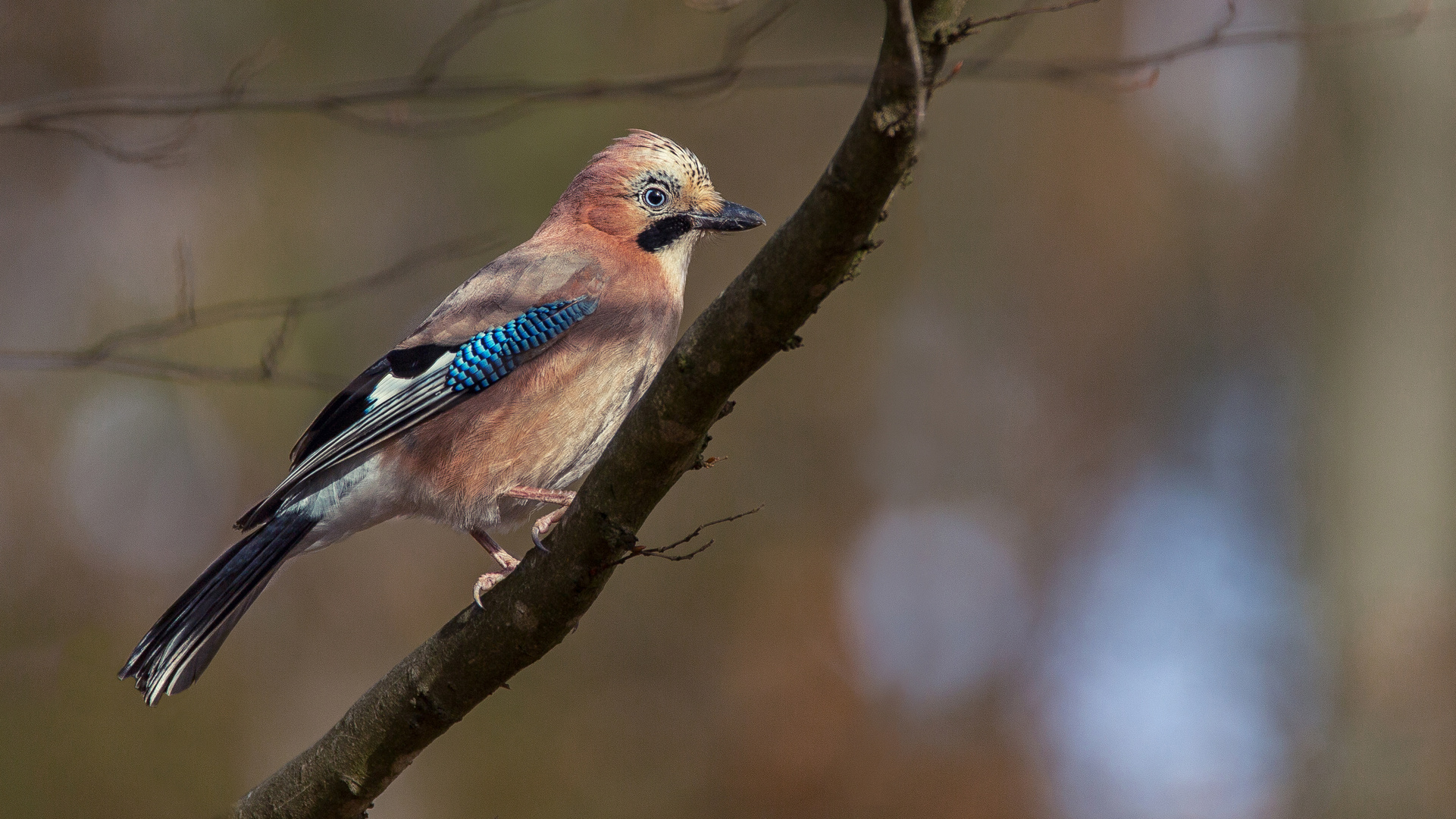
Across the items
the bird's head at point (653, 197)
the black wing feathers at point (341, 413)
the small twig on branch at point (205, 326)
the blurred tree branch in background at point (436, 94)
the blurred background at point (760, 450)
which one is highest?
the blurred tree branch in background at point (436, 94)

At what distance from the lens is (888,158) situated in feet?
6.74

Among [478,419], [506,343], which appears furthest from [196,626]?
[506,343]

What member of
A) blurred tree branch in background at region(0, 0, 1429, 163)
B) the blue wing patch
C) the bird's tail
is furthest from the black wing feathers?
blurred tree branch in background at region(0, 0, 1429, 163)

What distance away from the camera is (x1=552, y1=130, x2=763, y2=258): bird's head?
175 inches

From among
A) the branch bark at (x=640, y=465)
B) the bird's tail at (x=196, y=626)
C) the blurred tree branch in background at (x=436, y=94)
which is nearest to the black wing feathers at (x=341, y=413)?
the blurred tree branch in background at (x=436, y=94)

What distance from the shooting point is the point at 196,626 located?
3.53 metres

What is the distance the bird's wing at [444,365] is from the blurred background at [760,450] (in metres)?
A: 2.94

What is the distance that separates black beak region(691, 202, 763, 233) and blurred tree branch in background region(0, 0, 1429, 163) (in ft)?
3.94

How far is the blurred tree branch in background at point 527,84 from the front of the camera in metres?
2.71

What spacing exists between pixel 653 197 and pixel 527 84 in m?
1.57

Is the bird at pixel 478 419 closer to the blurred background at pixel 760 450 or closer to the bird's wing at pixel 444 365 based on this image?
the bird's wing at pixel 444 365

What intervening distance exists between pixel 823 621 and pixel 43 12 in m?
6.91

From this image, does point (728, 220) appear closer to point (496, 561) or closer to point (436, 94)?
point (496, 561)

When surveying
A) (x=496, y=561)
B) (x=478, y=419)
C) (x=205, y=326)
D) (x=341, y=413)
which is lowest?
(x=496, y=561)
